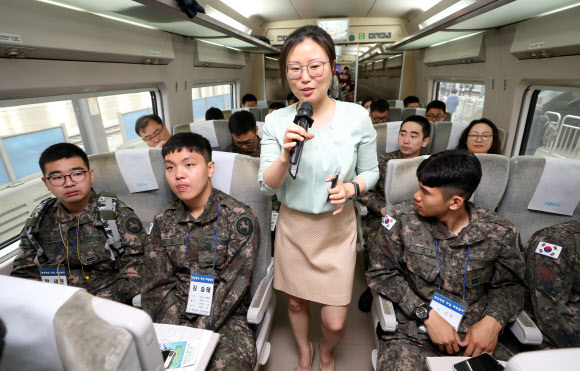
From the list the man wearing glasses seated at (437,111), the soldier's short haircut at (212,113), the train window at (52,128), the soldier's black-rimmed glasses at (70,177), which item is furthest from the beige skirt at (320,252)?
the man wearing glasses seated at (437,111)

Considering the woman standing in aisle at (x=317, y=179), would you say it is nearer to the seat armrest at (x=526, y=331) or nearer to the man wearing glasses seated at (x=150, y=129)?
the seat armrest at (x=526, y=331)

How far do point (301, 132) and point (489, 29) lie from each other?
14.6 feet

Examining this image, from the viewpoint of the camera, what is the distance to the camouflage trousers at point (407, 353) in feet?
4.57

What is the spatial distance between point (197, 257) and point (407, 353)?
127 centimetres

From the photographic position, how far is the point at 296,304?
5.76 ft

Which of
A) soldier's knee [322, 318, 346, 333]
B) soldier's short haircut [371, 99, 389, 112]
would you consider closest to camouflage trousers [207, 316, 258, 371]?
soldier's knee [322, 318, 346, 333]

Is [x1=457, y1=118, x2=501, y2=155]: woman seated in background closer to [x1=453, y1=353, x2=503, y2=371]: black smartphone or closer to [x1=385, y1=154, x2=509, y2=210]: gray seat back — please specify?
[x1=385, y1=154, x2=509, y2=210]: gray seat back

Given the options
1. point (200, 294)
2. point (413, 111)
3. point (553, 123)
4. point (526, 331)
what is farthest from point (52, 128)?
point (553, 123)

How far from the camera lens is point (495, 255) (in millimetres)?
1519

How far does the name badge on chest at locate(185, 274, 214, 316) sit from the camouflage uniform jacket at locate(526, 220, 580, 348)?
1.84m

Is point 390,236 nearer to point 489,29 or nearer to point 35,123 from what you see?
point 489,29

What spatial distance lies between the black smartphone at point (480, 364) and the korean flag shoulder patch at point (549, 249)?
989 millimetres

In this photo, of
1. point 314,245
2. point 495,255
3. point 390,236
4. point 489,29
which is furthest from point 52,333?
point 489,29

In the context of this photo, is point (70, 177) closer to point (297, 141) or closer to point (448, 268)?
point (297, 141)
